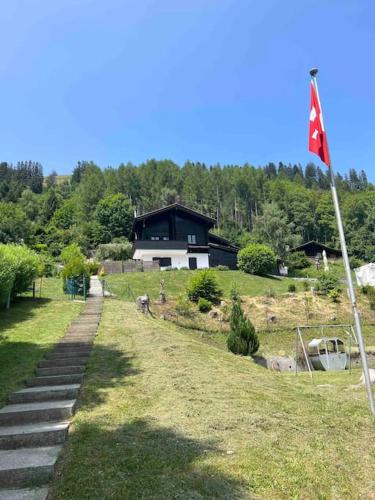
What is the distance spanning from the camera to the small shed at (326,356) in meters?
19.5

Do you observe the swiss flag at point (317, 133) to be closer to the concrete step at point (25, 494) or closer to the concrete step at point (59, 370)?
the concrete step at point (59, 370)

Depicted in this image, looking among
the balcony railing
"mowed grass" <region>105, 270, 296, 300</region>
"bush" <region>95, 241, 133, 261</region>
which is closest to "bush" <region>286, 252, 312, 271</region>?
"mowed grass" <region>105, 270, 296, 300</region>

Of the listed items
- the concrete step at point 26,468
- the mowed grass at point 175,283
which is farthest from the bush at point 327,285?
the concrete step at point 26,468

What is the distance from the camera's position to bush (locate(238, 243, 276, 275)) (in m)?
41.1

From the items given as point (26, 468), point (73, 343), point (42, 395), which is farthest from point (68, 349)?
point (26, 468)

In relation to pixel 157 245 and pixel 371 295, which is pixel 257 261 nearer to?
pixel 157 245

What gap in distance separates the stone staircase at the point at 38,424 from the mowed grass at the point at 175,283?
1822 cm

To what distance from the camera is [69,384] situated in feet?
26.8

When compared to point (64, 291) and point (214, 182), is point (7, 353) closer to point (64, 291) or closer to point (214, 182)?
point (64, 291)

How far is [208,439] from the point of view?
216 inches

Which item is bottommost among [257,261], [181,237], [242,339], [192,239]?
[242,339]

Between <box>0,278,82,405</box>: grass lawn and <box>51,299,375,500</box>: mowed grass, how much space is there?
1588mm

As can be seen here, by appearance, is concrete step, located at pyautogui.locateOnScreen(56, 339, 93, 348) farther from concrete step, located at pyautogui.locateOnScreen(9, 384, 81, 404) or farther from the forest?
the forest

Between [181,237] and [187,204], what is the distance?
5001 cm
